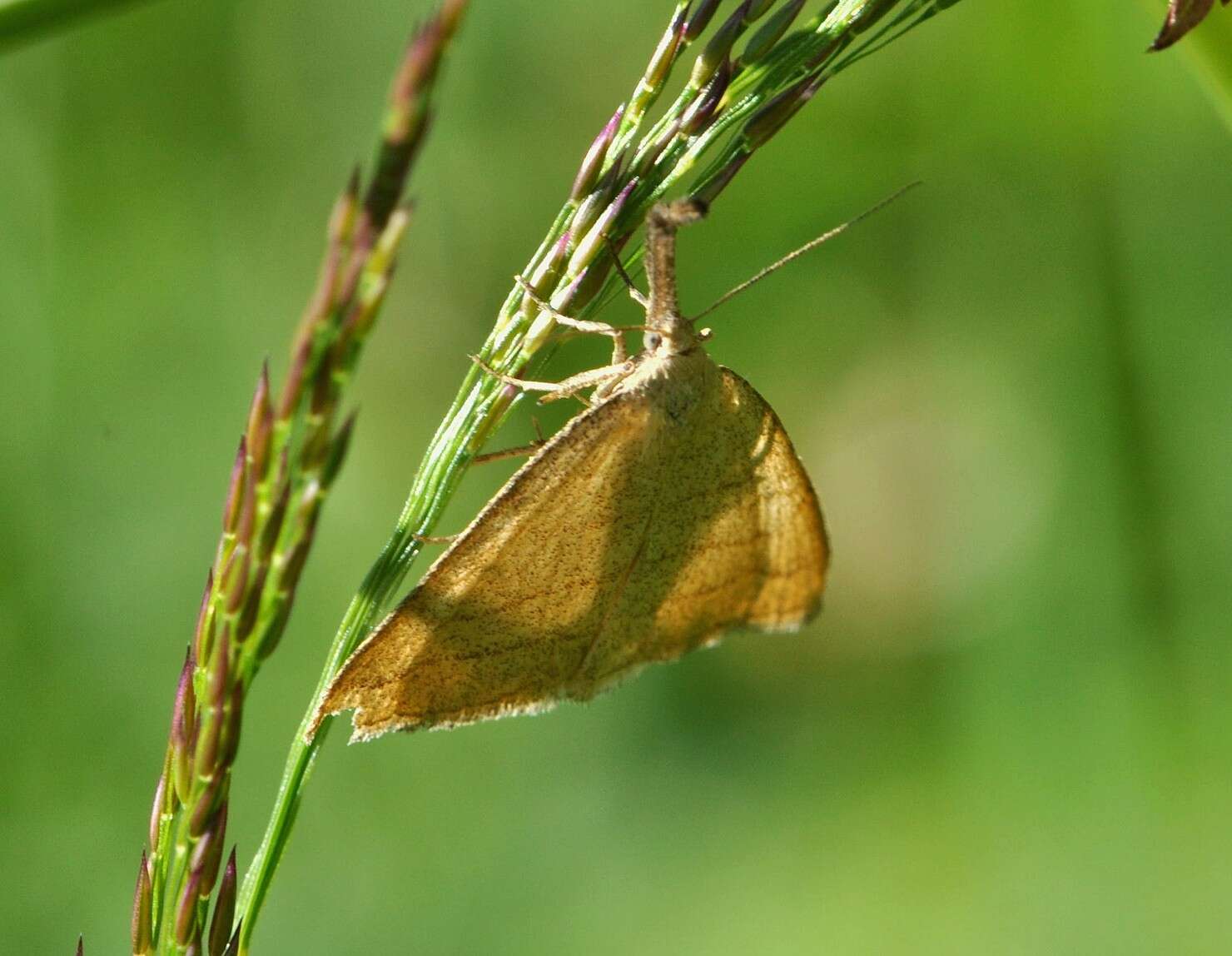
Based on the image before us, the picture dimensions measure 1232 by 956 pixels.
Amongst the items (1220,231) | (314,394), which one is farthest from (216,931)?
(1220,231)

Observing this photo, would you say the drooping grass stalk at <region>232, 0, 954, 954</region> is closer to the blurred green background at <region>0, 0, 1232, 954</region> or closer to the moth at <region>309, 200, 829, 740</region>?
the moth at <region>309, 200, 829, 740</region>

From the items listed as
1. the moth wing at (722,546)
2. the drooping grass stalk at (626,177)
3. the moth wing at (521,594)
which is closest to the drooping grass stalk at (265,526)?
the drooping grass stalk at (626,177)

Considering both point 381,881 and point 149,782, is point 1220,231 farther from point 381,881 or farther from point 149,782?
point 149,782

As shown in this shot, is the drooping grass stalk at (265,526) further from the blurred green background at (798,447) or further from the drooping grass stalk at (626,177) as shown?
the blurred green background at (798,447)

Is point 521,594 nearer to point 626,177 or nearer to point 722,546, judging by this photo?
point 722,546

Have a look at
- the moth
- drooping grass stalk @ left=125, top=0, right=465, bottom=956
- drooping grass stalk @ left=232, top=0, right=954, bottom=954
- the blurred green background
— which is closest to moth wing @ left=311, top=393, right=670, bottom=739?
the moth

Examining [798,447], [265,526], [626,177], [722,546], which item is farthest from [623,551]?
[798,447]
